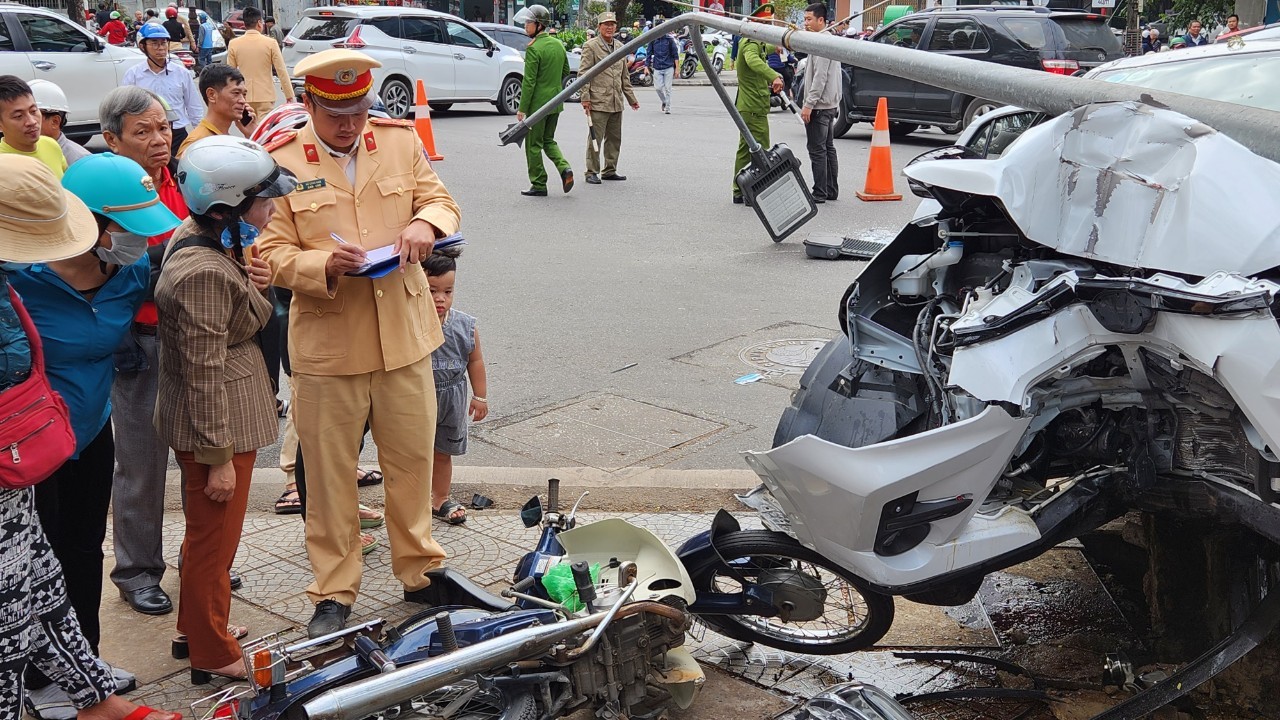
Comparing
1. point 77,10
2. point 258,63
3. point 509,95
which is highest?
point 258,63

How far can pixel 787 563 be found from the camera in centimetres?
386

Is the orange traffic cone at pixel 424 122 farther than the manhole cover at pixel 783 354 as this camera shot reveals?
Yes

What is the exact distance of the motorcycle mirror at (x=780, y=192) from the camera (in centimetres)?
690

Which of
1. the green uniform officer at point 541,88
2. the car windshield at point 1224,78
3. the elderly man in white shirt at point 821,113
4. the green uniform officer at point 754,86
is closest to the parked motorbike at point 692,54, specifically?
the green uniform officer at point 541,88

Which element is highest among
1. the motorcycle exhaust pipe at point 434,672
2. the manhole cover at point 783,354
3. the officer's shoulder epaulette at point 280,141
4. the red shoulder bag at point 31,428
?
the officer's shoulder epaulette at point 280,141

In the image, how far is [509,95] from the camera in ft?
71.5

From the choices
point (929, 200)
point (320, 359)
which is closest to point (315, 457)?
point (320, 359)

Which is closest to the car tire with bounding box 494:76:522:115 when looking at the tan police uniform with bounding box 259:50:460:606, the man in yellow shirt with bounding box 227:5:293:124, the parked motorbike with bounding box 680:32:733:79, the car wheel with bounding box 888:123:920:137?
the car wheel with bounding box 888:123:920:137

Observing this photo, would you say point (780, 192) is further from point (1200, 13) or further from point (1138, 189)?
point (1200, 13)

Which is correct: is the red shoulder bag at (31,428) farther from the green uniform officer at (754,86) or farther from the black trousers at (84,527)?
the green uniform officer at (754,86)

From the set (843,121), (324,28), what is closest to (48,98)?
(843,121)

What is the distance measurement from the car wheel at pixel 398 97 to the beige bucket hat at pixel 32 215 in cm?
1742

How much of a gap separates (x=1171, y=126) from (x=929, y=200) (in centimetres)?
97

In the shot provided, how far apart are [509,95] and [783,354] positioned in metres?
15.7
